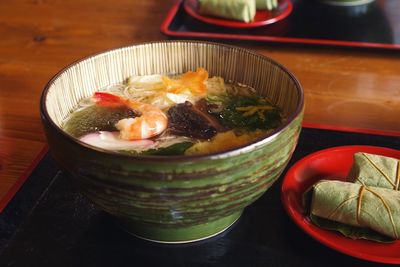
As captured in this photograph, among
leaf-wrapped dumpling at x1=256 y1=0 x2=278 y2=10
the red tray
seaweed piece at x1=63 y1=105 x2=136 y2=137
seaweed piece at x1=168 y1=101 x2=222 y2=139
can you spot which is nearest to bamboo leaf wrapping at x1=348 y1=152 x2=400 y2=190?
seaweed piece at x1=168 y1=101 x2=222 y2=139

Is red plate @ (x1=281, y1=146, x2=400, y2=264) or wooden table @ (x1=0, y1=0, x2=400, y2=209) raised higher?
red plate @ (x1=281, y1=146, x2=400, y2=264)

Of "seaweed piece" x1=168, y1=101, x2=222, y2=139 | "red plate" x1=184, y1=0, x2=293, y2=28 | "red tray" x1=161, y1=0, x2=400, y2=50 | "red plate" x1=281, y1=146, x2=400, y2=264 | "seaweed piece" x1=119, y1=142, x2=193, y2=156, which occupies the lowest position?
"red plate" x1=281, y1=146, x2=400, y2=264

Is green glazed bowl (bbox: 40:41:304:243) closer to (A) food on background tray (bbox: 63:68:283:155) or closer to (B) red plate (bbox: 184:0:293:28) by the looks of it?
(A) food on background tray (bbox: 63:68:283:155)

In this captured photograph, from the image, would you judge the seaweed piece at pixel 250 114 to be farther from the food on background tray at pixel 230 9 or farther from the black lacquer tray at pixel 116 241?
the food on background tray at pixel 230 9

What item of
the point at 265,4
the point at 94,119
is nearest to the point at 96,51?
the point at 265,4

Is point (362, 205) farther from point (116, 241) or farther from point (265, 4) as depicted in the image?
point (265, 4)

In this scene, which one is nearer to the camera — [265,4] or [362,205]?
[362,205]

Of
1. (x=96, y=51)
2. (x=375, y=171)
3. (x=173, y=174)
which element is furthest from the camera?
(x=96, y=51)
